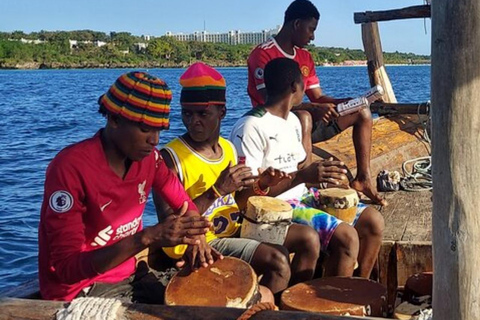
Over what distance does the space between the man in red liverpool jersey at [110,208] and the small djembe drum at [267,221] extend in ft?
1.63

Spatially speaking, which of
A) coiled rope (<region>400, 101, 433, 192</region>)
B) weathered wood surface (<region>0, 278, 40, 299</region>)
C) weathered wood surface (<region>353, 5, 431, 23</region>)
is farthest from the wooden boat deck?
weathered wood surface (<region>0, 278, 40, 299</region>)

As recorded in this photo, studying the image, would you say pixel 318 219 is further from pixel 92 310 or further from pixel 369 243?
pixel 92 310

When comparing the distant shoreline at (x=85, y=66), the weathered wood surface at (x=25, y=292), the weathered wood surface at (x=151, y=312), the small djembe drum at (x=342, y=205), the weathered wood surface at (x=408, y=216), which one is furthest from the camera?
the distant shoreline at (x=85, y=66)

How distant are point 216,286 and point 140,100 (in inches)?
38.4

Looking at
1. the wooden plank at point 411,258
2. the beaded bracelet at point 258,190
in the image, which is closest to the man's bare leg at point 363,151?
the wooden plank at point 411,258

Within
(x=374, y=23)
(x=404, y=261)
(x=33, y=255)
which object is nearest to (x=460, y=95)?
(x=404, y=261)

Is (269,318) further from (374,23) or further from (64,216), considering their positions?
(374,23)

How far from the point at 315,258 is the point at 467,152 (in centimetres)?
181

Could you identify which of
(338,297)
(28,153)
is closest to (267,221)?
(338,297)

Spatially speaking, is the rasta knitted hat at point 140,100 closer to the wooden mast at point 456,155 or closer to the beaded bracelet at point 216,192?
the beaded bracelet at point 216,192

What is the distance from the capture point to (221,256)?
3.74m

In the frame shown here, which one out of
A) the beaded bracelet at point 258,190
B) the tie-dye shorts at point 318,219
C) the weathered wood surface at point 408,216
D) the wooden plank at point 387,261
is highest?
the beaded bracelet at point 258,190

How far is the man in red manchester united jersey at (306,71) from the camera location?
242 inches

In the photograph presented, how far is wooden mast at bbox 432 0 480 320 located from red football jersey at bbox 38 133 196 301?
1.59 m
